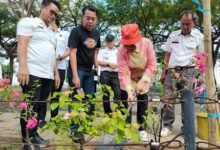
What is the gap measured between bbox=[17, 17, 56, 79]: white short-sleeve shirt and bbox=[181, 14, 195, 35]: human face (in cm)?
179

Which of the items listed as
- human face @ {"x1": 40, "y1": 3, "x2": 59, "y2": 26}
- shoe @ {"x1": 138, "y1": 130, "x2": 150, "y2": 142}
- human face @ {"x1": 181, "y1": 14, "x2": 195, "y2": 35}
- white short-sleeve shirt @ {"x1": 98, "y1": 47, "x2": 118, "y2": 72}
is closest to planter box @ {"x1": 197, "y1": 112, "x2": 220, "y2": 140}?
shoe @ {"x1": 138, "y1": 130, "x2": 150, "y2": 142}

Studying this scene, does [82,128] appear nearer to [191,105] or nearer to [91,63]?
[191,105]

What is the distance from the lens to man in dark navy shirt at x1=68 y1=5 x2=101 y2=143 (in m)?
3.80

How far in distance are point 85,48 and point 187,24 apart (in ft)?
4.56

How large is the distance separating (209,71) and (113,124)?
1.46 meters

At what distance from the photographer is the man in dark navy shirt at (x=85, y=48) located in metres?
3.80

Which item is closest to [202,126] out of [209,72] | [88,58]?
[209,72]

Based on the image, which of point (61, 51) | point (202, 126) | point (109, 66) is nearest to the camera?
point (202, 126)

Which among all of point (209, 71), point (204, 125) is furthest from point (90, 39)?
point (204, 125)

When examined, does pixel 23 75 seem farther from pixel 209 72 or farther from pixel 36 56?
pixel 209 72

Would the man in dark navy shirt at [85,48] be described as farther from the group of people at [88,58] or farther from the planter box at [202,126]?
the planter box at [202,126]

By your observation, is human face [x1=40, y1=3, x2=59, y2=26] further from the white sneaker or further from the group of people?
the white sneaker

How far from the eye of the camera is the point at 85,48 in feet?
12.9

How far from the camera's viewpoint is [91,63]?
4.01m
